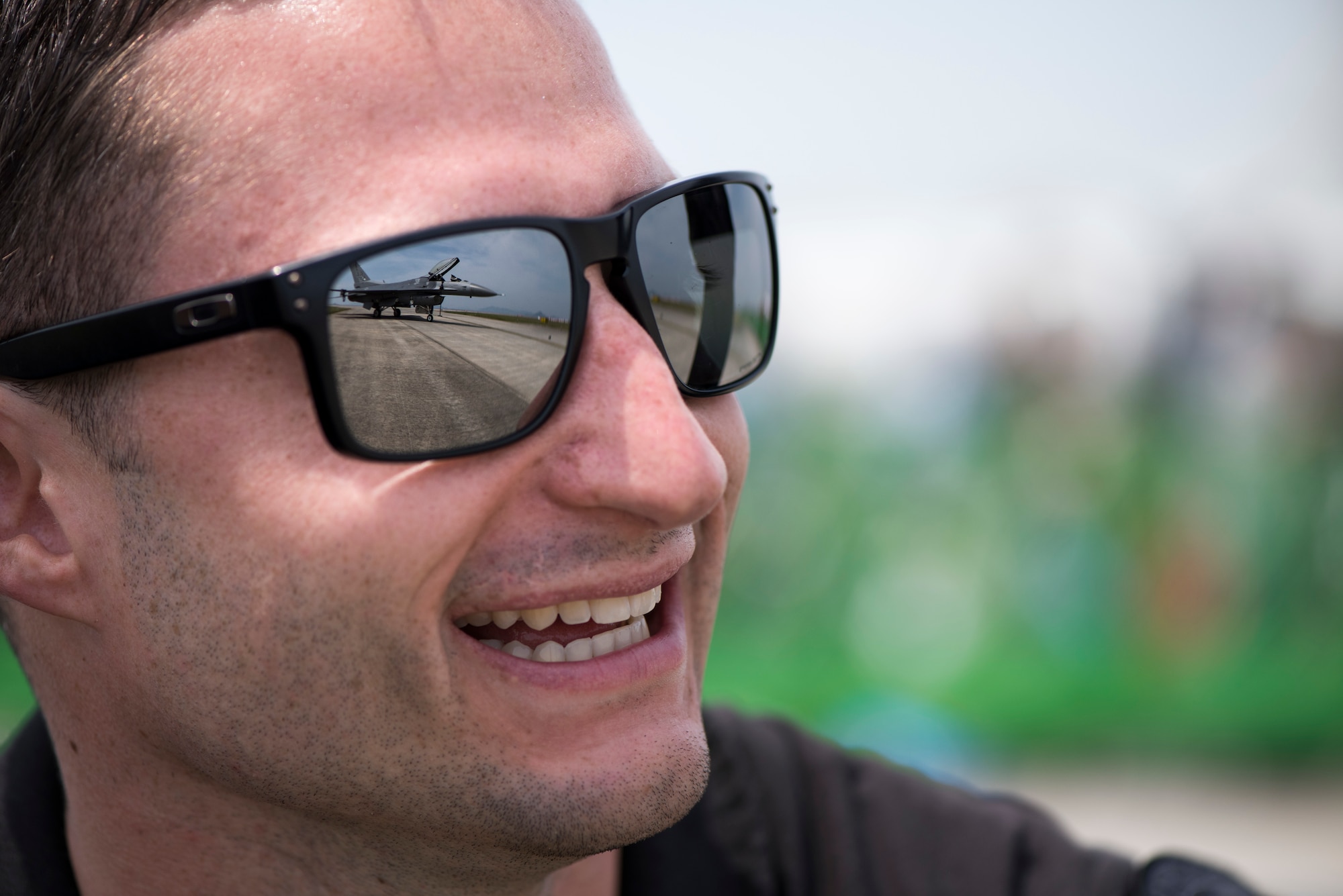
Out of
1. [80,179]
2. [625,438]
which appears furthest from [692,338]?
[80,179]

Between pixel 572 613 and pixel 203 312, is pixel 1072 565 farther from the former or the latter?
pixel 203 312

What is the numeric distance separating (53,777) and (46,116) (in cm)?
122

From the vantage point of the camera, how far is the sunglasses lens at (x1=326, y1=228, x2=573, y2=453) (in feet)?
4.51

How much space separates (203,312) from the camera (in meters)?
1.37

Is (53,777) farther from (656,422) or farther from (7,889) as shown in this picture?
(656,422)

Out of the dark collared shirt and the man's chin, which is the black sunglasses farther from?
the dark collared shirt

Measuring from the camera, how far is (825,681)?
6.92 meters

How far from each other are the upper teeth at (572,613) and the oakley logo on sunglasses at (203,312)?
21.0 inches

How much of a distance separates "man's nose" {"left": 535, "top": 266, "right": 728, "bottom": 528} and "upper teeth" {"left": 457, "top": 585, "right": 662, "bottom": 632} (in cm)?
17

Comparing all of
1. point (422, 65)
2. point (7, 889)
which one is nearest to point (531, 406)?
point (422, 65)

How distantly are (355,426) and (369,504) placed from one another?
108 mm

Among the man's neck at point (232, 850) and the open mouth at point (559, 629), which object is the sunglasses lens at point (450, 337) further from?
the man's neck at point (232, 850)

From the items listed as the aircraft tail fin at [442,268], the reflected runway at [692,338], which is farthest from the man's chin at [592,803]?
the aircraft tail fin at [442,268]

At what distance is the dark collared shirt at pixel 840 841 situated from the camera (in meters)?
2.00
